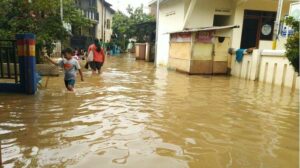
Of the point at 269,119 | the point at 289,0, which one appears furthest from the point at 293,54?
the point at 289,0

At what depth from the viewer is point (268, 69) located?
1177 centimetres

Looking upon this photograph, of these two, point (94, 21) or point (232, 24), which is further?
point (94, 21)

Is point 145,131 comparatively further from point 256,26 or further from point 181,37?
point 256,26

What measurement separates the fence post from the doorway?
12.3 metres

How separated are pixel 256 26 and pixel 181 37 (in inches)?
178

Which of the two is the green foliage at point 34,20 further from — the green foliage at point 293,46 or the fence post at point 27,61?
the green foliage at point 293,46

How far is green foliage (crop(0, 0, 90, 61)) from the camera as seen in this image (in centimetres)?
1081

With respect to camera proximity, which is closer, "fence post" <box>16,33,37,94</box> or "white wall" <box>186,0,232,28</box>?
"fence post" <box>16,33,37,94</box>

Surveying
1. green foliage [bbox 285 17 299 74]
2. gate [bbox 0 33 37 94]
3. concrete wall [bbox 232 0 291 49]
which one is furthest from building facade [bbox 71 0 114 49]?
green foliage [bbox 285 17 299 74]

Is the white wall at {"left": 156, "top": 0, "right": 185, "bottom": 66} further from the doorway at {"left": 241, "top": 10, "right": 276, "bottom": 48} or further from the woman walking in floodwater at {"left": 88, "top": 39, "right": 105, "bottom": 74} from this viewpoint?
the woman walking in floodwater at {"left": 88, "top": 39, "right": 105, "bottom": 74}

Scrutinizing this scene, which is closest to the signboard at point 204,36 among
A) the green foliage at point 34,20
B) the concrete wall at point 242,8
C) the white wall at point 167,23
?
the concrete wall at point 242,8

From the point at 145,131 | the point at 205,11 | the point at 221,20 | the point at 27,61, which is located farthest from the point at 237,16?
the point at 145,131

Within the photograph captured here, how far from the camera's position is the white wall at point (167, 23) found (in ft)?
57.4

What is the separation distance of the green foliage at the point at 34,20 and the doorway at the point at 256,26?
9730 mm
